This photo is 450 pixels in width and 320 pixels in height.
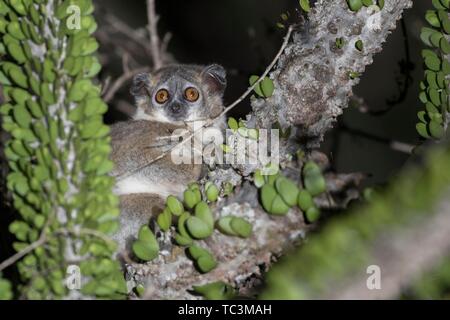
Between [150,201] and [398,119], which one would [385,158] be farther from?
[150,201]

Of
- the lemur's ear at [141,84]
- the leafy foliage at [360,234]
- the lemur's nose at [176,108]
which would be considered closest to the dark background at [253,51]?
the lemur's ear at [141,84]

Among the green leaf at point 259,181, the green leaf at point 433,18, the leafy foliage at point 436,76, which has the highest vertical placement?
the green leaf at point 433,18

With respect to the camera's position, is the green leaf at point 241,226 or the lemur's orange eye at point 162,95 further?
the lemur's orange eye at point 162,95

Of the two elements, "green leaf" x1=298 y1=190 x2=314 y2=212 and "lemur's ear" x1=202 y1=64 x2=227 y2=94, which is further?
"lemur's ear" x1=202 y1=64 x2=227 y2=94

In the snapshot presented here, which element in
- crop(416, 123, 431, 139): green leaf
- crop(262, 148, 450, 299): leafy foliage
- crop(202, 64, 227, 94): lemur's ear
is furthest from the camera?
crop(202, 64, 227, 94): lemur's ear

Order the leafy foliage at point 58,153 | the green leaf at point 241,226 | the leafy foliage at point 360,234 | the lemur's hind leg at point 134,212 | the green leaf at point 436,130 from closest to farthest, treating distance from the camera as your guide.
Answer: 1. the leafy foliage at point 360,234
2. the leafy foliage at point 58,153
3. the green leaf at point 241,226
4. the green leaf at point 436,130
5. the lemur's hind leg at point 134,212

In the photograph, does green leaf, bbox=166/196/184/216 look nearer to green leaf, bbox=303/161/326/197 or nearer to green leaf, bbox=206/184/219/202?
green leaf, bbox=206/184/219/202

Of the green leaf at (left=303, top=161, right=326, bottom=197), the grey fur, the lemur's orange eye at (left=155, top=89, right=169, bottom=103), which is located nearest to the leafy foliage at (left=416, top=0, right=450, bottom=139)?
the green leaf at (left=303, top=161, right=326, bottom=197)

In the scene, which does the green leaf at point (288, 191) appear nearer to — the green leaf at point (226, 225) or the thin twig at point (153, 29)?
the green leaf at point (226, 225)
